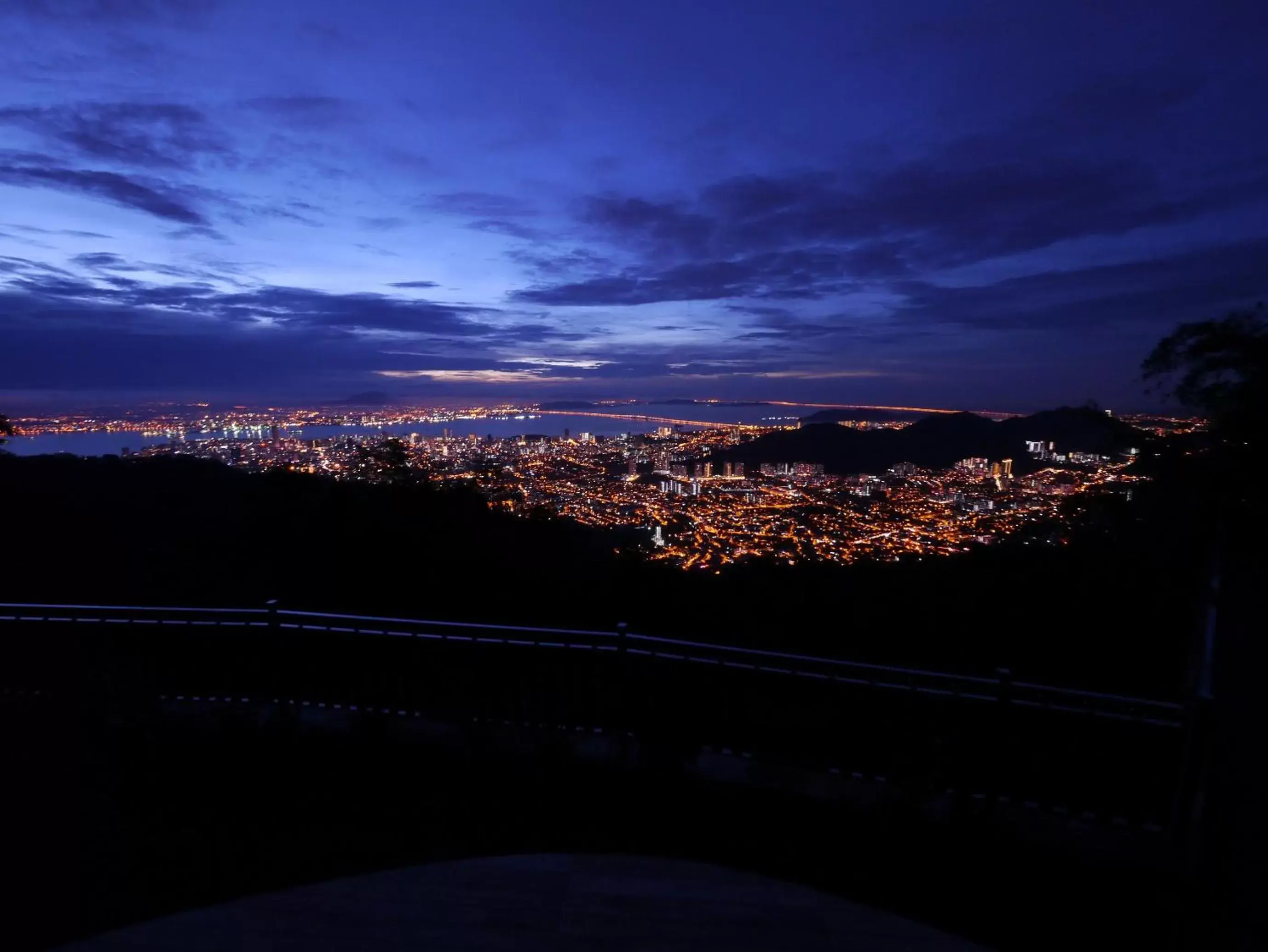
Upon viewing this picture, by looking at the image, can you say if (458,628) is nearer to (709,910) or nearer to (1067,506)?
(709,910)

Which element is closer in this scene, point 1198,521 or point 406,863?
point 406,863

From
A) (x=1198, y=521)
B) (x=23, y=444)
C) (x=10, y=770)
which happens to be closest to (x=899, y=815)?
(x=10, y=770)

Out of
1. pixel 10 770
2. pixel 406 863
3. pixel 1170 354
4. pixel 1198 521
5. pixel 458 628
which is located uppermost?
pixel 1170 354

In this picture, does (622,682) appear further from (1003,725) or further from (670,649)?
(1003,725)

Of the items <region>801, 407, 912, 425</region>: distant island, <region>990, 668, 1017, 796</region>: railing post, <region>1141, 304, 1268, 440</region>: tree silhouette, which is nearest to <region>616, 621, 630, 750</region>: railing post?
<region>990, 668, 1017, 796</region>: railing post

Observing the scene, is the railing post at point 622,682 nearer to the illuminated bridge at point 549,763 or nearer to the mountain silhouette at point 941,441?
the illuminated bridge at point 549,763

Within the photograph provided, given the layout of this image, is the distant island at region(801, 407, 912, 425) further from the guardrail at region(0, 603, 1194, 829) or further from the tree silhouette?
the guardrail at region(0, 603, 1194, 829)
